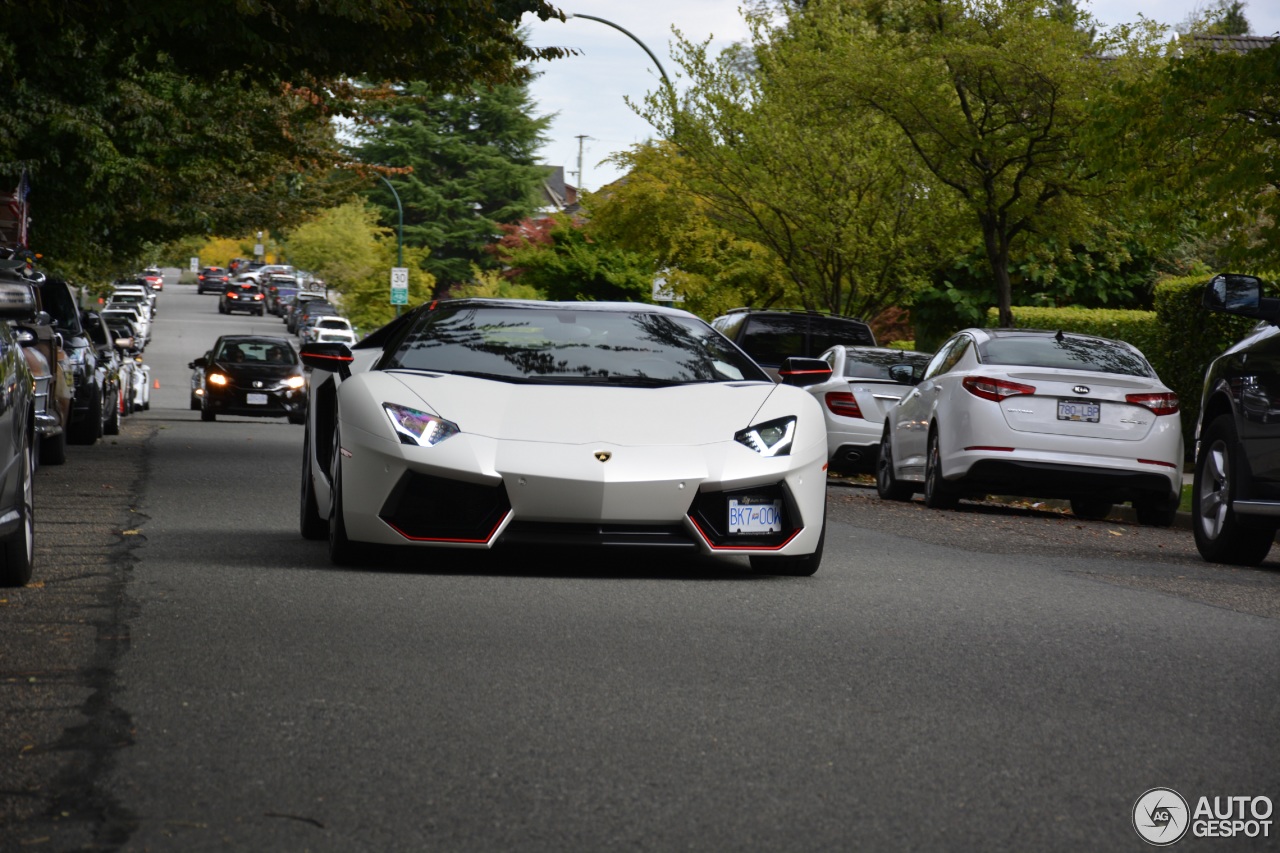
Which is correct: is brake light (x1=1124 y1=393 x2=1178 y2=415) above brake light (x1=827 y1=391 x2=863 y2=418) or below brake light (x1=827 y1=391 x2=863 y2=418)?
above

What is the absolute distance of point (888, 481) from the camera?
17656mm

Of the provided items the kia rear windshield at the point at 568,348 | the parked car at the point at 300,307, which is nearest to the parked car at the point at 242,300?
the parked car at the point at 300,307

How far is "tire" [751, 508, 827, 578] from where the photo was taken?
30.1 feet

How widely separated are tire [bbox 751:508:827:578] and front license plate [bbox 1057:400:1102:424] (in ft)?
20.0

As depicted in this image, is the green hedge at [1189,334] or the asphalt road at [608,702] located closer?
the asphalt road at [608,702]

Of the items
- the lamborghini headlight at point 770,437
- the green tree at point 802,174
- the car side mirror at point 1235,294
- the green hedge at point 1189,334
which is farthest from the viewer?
the green tree at point 802,174

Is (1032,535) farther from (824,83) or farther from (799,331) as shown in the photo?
(824,83)

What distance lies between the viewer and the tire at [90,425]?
21.5 metres

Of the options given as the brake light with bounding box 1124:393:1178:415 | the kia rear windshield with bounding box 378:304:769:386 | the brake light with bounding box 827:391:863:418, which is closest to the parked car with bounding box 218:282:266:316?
the brake light with bounding box 827:391:863:418

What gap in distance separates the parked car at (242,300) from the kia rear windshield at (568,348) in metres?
106

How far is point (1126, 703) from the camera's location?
A: 600cm

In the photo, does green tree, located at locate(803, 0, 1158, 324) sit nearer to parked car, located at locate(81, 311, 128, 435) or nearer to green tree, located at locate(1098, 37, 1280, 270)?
green tree, located at locate(1098, 37, 1280, 270)

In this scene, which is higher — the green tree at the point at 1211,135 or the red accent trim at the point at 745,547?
the green tree at the point at 1211,135

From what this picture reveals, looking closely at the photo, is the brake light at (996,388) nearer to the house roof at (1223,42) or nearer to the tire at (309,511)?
the house roof at (1223,42)
